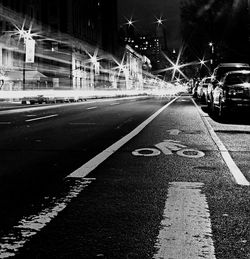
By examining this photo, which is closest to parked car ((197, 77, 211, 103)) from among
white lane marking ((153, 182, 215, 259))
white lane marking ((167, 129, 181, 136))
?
white lane marking ((167, 129, 181, 136))

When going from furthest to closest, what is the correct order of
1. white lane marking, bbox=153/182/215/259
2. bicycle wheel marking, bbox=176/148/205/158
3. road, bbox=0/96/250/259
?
bicycle wheel marking, bbox=176/148/205/158 → road, bbox=0/96/250/259 → white lane marking, bbox=153/182/215/259

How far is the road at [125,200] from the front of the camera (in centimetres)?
324

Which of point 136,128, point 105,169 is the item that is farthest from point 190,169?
point 136,128

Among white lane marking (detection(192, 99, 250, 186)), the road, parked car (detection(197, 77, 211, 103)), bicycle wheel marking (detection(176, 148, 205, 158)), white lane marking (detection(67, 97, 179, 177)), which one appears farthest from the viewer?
parked car (detection(197, 77, 211, 103))

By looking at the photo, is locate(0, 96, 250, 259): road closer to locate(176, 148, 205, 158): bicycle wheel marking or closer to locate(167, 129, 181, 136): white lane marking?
locate(176, 148, 205, 158): bicycle wheel marking

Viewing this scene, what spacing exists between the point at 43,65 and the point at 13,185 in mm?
58374

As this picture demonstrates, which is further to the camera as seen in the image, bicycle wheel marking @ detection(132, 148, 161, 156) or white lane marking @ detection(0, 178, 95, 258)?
bicycle wheel marking @ detection(132, 148, 161, 156)

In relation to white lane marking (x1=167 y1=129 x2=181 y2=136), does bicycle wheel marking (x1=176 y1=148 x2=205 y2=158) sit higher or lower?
lower

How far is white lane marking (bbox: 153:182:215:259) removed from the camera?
310cm

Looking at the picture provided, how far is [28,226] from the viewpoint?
12.2ft

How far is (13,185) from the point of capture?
17.7 ft

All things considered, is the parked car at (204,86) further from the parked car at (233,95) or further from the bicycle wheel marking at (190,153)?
the bicycle wheel marking at (190,153)

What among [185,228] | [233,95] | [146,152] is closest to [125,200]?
[185,228]

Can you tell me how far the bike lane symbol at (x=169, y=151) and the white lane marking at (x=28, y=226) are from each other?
→ 3203 mm
